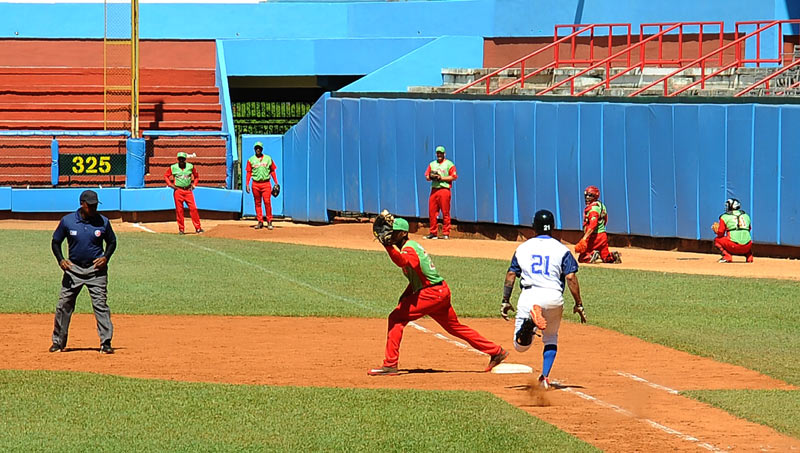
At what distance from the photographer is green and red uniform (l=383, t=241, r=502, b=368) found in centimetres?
1243

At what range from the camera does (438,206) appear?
2819cm

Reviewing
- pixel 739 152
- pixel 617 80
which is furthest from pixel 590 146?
pixel 617 80

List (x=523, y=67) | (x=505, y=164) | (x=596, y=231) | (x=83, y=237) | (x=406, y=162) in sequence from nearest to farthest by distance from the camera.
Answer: (x=83, y=237) < (x=596, y=231) < (x=505, y=164) < (x=406, y=162) < (x=523, y=67)

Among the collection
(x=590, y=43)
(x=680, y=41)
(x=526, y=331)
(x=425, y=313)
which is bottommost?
→ (x=526, y=331)

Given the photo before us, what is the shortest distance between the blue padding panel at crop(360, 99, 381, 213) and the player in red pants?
18.5m

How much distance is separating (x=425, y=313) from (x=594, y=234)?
37.0 feet

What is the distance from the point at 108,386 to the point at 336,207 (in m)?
20.6

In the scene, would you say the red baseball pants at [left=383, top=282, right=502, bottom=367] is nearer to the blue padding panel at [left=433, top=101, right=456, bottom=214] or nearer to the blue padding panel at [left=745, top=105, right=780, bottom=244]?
the blue padding panel at [left=745, top=105, right=780, bottom=244]

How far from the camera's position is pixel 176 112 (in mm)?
→ 38438

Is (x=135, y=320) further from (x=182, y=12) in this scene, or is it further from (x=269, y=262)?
(x=182, y=12)

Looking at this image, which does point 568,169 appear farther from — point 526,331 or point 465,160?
point 526,331

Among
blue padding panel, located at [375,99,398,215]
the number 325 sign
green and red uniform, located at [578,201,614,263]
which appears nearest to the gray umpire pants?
green and red uniform, located at [578,201,614,263]

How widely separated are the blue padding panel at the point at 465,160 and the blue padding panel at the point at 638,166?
3858 mm

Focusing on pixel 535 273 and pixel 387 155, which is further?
pixel 387 155
